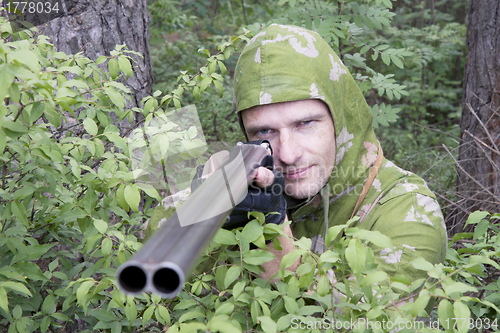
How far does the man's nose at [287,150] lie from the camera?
2.28m

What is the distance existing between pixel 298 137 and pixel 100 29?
187 cm

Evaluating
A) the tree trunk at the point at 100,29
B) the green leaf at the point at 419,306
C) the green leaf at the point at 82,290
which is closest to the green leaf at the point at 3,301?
the green leaf at the point at 82,290

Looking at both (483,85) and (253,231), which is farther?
(483,85)

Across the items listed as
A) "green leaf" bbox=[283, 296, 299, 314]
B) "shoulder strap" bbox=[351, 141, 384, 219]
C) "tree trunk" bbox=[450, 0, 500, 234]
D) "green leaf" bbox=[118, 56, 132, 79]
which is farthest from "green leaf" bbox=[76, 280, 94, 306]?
"tree trunk" bbox=[450, 0, 500, 234]

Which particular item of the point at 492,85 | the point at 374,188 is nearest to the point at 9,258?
the point at 374,188

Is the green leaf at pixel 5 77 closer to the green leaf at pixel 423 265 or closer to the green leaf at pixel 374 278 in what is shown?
the green leaf at pixel 374 278

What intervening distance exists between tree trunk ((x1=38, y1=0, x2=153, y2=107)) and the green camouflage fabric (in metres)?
1.19

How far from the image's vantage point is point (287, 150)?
228cm

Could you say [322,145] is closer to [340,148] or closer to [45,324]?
[340,148]

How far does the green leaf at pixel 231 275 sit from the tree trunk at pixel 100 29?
6.99 ft

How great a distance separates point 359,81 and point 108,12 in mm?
2376

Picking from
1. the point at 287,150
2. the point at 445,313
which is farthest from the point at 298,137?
the point at 445,313

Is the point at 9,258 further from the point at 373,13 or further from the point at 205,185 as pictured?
the point at 373,13

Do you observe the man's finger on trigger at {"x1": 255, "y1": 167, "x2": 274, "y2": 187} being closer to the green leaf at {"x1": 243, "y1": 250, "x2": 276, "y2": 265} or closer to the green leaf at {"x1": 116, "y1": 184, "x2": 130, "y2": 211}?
the green leaf at {"x1": 243, "y1": 250, "x2": 276, "y2": 265}
